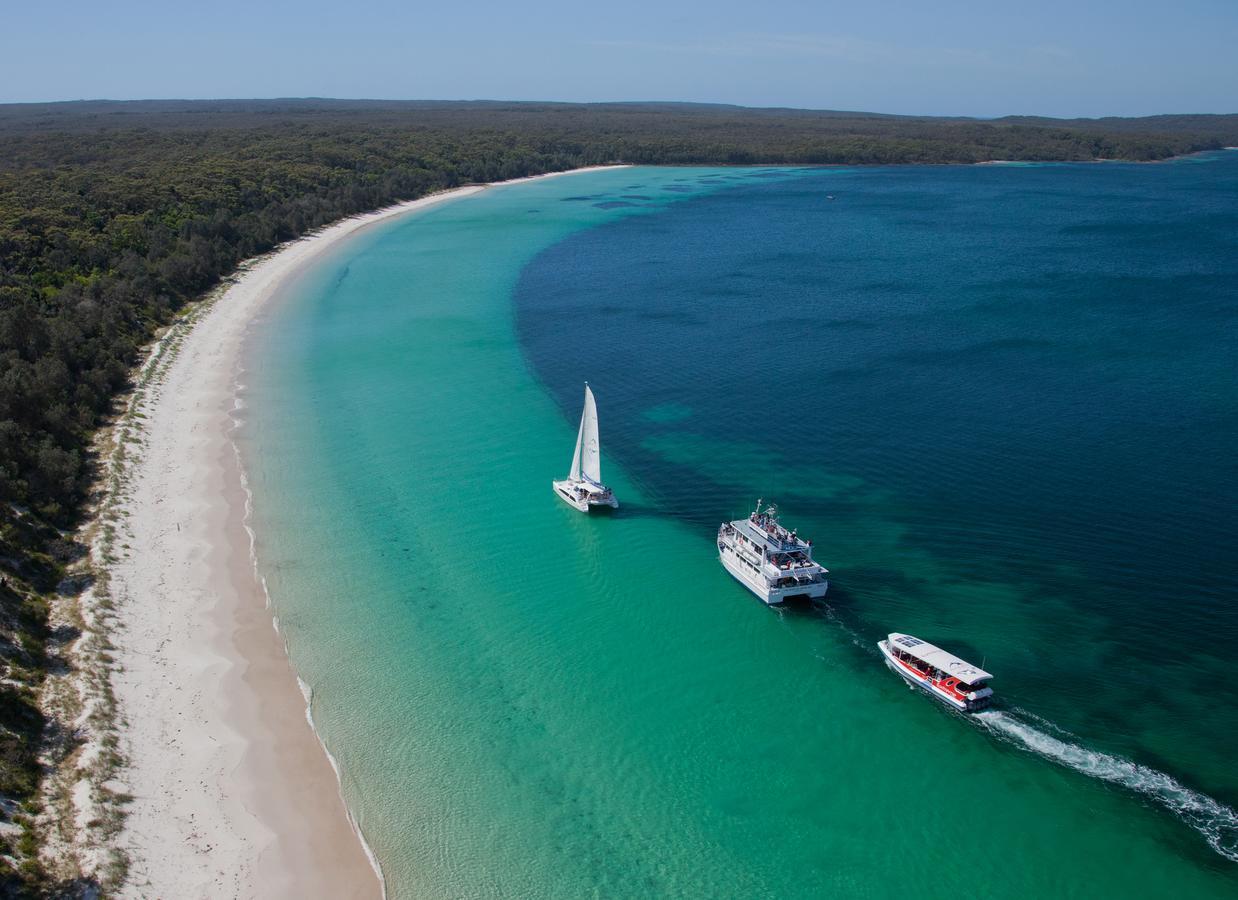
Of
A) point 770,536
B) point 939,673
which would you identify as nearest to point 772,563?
point 770,536

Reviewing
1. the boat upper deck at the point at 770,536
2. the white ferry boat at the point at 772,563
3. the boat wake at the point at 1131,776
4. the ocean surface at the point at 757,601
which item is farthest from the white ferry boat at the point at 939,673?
the boat upper deck at the point at 770,536

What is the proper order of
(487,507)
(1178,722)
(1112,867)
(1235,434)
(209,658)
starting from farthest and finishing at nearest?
(1235,434), (487,507), (209,658), (1178,722), (1112,867)

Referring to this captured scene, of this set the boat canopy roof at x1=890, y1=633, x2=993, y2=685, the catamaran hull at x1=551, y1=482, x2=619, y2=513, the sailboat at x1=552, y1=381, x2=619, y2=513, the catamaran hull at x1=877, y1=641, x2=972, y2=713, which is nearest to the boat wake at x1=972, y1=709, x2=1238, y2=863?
the catamaran hull at x1=877, y1=641, x2=972, y2=713

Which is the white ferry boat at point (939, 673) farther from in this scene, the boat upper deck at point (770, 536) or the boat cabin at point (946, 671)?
the boat upper deck at point (770, 536)

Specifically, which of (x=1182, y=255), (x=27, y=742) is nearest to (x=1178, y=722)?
(x=27, y=742)

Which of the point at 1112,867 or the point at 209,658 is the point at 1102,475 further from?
the point at 209,658
